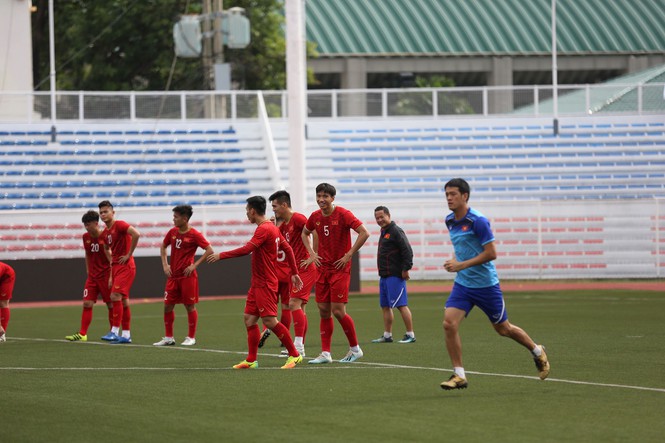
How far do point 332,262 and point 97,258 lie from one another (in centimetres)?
546

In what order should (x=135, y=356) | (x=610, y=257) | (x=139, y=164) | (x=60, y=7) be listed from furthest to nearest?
(x=60, y=7), (x=139, y=164), (x=610, y=257), (x=135, y=356)

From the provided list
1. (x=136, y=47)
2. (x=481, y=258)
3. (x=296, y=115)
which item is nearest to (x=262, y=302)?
(x=481, y=258)

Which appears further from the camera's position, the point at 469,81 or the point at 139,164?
the point at 469,81

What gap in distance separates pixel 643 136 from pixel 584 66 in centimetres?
1767

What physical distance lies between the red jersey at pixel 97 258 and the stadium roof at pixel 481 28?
35496 mm

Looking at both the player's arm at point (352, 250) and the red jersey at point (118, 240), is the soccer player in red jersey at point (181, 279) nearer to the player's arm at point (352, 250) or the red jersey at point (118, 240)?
the red jersey at point (118, 240)

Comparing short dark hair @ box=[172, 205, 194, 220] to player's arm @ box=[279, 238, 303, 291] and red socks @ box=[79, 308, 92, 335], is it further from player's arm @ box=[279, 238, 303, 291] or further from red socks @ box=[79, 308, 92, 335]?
player's arm @ box=[279, 238, 303, 291]

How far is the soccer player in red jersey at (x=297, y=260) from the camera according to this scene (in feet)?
46.5

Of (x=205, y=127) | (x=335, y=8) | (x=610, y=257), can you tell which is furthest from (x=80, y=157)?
(x=335, y=8)

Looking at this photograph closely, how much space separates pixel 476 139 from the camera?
37750mm

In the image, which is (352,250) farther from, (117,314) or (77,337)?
(77,337)

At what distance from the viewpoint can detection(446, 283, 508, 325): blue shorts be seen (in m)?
11.0

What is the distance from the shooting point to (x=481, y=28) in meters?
54.0

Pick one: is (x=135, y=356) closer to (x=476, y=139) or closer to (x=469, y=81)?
(x=476, y=139)
